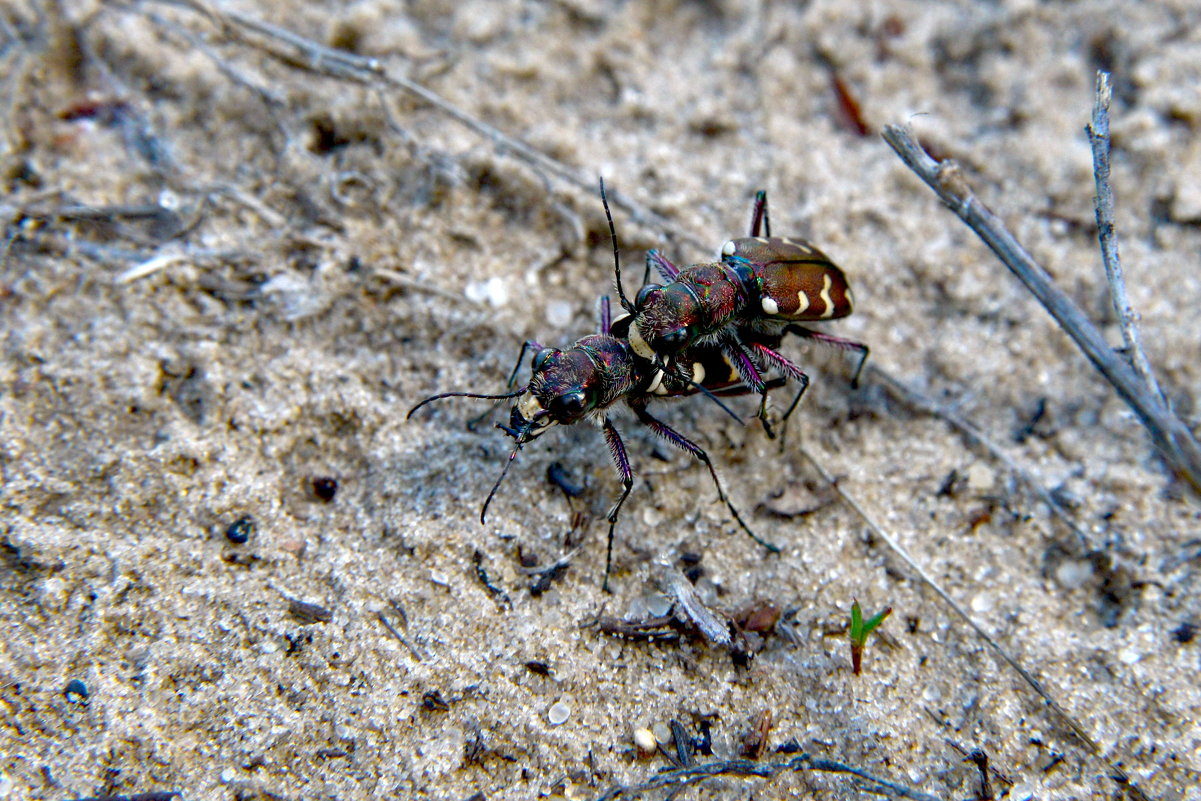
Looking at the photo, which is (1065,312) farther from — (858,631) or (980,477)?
(858,631)

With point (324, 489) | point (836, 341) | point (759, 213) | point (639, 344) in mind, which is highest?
point (759, 213)

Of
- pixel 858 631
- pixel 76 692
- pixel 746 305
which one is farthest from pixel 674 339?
pixel 76 692

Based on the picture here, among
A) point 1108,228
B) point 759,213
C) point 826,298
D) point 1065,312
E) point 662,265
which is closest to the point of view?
point 1108,228

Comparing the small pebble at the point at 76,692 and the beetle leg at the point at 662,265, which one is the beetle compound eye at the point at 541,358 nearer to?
the beetle leg at the point at 662,265

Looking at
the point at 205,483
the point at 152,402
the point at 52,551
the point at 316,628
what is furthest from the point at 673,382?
the point at 52,551

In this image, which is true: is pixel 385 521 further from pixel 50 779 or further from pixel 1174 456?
pixel 1174 456

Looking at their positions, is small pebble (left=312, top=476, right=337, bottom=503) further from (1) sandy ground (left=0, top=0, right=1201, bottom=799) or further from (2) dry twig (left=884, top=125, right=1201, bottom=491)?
(2) dry twig (left=884, top=125, right=1201, bottom=491)
